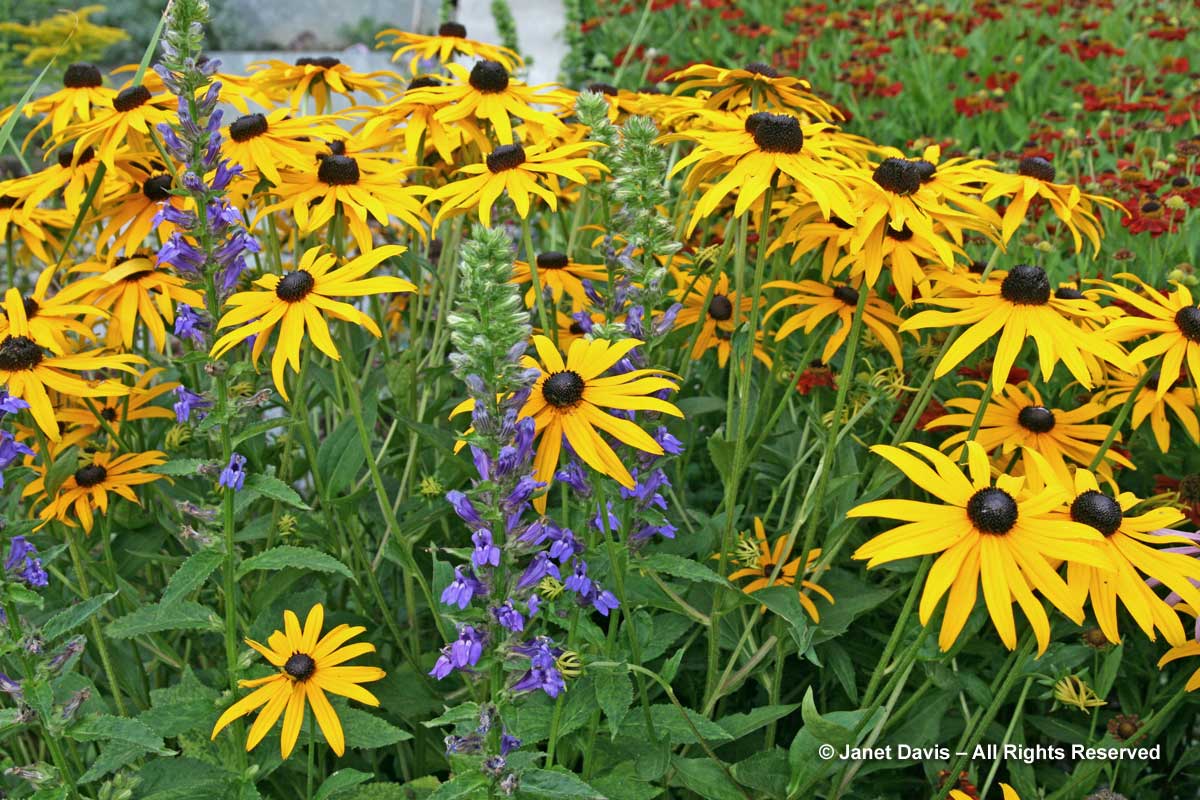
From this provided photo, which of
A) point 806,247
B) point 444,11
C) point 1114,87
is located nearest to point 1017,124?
point 1114,87

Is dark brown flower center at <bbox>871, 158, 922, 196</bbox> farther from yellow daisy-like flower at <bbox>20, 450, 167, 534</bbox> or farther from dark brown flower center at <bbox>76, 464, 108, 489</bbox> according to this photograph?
dark brown flower center at <bbox>76, 464, 108, 489</bbox>

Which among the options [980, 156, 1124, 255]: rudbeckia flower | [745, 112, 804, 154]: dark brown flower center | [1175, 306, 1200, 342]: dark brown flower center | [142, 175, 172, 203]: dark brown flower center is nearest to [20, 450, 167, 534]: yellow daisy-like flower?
[142, 175, 172, 203]: dark brown flower center

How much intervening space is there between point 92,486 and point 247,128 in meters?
0.84

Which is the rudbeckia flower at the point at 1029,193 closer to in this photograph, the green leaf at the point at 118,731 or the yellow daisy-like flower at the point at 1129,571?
the yellow daisy-like flower at the point at 1129,571

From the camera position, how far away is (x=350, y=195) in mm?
2217

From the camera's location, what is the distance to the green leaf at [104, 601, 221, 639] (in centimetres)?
182

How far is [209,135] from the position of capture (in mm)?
1807

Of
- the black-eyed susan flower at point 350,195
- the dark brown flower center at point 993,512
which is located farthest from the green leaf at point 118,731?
the dark brown flower center at point 993,512

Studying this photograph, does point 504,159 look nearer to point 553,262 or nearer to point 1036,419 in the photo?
point 553,262

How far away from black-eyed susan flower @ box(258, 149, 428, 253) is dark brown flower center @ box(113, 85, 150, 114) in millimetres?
373

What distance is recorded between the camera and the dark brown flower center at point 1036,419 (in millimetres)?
2152

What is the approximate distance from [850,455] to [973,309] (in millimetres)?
504

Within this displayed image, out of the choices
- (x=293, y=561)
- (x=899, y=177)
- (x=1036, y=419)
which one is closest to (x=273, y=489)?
(x=293, y=561)

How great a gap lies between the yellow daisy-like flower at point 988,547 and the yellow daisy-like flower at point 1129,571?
0.04m
